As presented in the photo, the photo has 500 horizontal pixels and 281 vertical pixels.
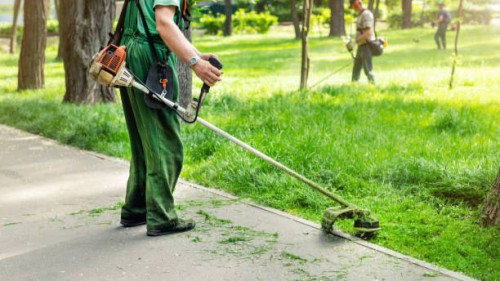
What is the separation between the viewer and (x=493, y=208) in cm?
531

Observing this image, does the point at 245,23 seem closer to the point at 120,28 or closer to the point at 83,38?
the point at 83,38

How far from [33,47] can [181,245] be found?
38.4 feet

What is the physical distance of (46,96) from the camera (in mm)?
13547

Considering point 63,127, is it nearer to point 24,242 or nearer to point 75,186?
point 75,186

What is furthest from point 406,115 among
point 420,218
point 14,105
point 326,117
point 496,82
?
point 14,105

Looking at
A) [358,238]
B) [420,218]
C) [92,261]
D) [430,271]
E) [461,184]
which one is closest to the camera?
[430,271]

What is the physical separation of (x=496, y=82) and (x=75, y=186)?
33.2ft

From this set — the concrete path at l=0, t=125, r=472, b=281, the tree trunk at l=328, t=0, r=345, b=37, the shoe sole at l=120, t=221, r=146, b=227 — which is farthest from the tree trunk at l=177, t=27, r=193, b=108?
the tree trunk at l=328, t=0, r=345, b=37

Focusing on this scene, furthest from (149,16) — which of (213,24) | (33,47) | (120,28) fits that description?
(213,24)

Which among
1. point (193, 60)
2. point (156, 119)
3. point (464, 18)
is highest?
point (193, 60)

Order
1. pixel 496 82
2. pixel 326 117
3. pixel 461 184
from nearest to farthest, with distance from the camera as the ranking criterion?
pixel 461 184 → pixel 326 117 → pixel 496 82

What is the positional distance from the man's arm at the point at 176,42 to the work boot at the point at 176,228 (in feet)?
3.84

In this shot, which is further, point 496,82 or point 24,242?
point 496,82

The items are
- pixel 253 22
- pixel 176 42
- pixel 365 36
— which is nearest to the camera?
pixel 176 42
